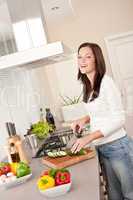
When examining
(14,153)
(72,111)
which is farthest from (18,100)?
(72,111)

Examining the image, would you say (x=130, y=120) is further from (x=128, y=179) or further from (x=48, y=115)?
(x=128, y=179)

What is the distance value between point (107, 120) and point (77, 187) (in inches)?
22.3

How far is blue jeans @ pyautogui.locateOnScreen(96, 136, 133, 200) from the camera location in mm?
Result: 1824

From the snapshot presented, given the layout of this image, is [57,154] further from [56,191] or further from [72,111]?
[72,111]

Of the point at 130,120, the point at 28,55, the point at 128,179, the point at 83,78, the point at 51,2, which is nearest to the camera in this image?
the point at 28,55

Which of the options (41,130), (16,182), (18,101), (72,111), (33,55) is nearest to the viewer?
(16,182)

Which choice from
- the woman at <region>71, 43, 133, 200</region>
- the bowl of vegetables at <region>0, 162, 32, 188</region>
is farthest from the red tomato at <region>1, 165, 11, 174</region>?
the woman at <region>71, 43, 133, 200</region>

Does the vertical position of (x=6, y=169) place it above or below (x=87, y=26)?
below

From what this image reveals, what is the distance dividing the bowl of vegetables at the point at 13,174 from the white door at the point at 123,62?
138 inches

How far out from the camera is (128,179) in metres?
1.86

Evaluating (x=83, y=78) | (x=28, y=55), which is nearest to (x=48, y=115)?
(x=83, y=78)

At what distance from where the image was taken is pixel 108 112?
1701 millimetres

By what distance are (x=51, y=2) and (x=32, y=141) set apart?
136 centimetres

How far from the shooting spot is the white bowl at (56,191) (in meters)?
1.20
